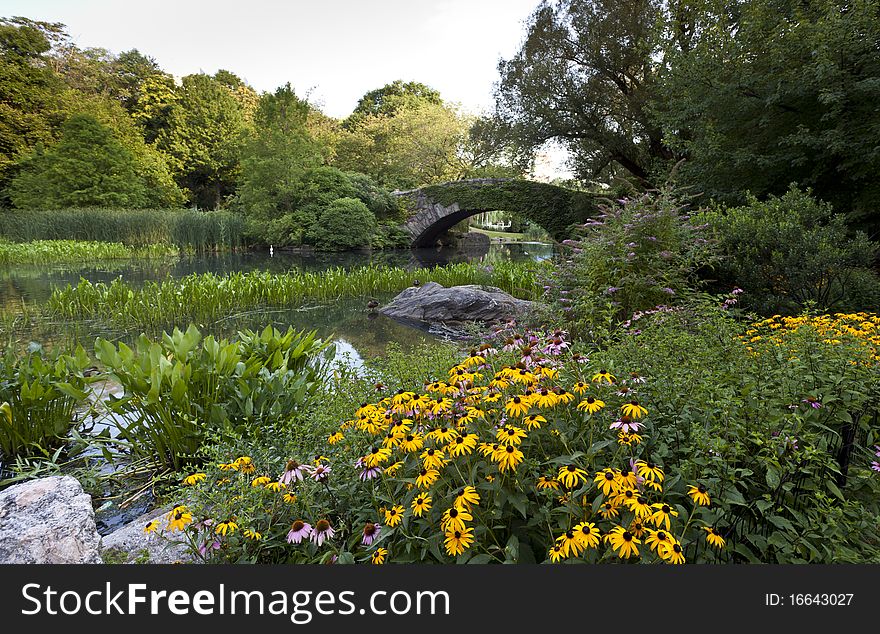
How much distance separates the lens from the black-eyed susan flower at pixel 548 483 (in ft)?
4.35

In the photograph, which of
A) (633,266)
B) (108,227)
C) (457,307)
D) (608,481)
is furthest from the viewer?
(108,227)

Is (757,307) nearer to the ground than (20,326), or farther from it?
farther from it

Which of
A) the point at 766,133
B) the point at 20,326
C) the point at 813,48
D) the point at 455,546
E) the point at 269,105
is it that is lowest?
the point at 20,326

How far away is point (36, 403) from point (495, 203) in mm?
18893

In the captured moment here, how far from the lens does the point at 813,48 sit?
7.20 meters

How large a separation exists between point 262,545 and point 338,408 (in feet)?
3.08

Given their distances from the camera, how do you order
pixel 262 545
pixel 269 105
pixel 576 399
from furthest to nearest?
1. pixel 269 105
2. pixel 576 399
3. pixel 262 545

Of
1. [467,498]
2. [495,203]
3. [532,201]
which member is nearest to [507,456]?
[467,498]

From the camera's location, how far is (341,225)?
64.1ft

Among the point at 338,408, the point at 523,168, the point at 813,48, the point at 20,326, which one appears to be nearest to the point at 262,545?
the point at 338,408

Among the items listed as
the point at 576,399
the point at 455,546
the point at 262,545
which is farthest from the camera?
the point at 576,399

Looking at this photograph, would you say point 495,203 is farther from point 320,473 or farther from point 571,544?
point 571,544

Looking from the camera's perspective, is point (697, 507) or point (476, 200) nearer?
point (697, 507)

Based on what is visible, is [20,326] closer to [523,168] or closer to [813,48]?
[813,48]
